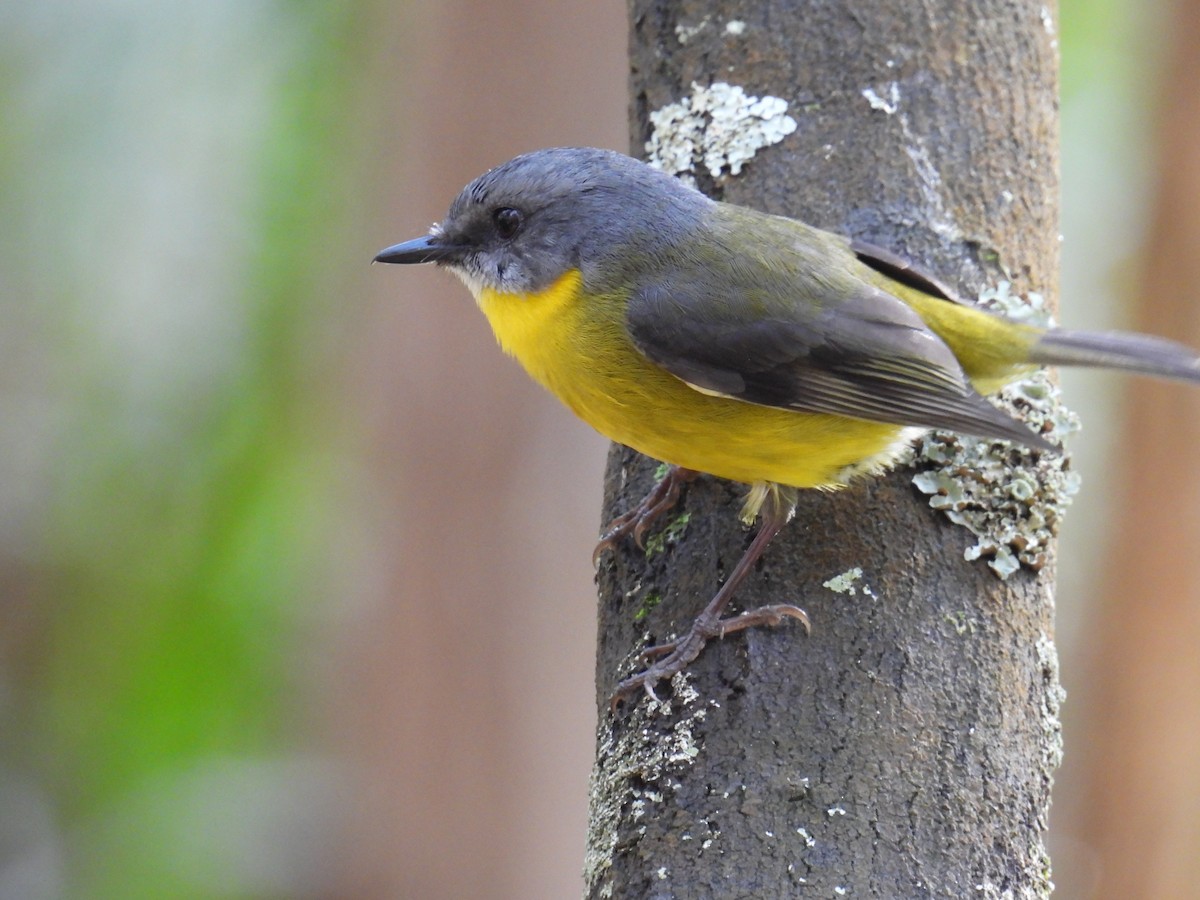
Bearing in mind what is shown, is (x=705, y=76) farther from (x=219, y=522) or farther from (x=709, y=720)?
(x=219, y=522)

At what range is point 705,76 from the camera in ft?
10.8

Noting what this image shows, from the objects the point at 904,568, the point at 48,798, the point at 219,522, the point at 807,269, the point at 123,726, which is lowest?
the point at 48,798

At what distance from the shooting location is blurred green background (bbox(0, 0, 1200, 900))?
583 cm

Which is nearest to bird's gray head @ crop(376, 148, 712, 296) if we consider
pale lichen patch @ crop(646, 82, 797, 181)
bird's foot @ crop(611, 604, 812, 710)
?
pale lichen patch @ crop(646, 82, 797, 181)

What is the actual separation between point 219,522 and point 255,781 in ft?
4.26

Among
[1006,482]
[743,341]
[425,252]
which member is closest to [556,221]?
[425,252]

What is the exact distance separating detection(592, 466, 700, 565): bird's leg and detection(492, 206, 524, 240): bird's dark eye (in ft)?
2.53

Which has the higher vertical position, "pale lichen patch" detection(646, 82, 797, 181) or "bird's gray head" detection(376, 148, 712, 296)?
"pale lichen patch" detection(646, 82, 797, 181)

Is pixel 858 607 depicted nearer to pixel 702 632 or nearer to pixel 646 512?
pixel 702 632

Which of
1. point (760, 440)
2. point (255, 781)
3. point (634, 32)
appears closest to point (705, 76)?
point (634, 32)

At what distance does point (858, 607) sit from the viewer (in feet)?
8.59

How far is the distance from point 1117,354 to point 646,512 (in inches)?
47.4

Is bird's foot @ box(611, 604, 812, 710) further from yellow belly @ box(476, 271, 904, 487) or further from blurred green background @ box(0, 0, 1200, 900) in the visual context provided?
blurred green background @ box(0, 0, 1200, 900)

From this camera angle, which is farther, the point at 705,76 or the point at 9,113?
the point at 9,113
